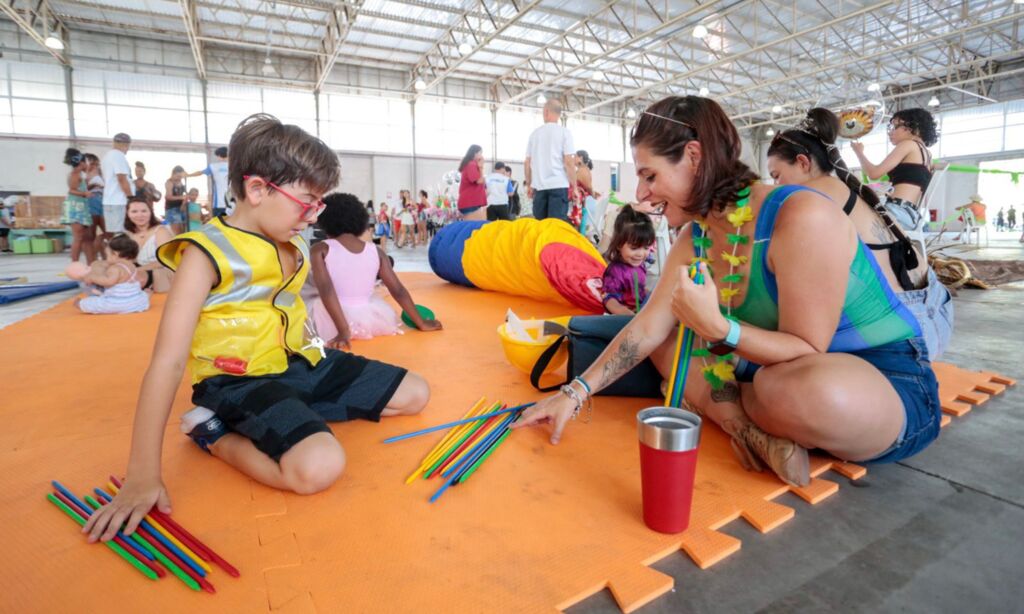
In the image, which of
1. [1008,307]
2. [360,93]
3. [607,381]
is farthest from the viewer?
[360,93]

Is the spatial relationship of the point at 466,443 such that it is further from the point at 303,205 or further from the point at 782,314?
the point at 782,314

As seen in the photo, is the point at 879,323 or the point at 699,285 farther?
the point at 879,323

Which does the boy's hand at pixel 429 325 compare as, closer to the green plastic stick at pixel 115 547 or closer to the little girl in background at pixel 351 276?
the little girl in background at pixel 351 276

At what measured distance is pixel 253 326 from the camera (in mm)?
1395

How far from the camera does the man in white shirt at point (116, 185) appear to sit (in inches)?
195

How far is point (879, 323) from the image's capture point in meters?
1.29

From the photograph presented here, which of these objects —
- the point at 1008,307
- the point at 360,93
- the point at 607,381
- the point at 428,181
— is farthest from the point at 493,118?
the point at 607,381

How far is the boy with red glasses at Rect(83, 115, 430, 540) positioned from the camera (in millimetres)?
1194

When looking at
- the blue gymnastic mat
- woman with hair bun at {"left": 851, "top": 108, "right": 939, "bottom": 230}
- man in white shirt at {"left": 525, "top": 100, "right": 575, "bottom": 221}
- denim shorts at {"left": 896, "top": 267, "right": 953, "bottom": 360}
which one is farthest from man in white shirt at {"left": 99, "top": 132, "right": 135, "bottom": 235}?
woman with hair bun at {"left": 851, "top": 108, "right": 939, "bottom": 230}

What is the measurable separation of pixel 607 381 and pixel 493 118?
16211mm

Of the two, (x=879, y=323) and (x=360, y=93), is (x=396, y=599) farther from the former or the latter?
(x=360, y=93)

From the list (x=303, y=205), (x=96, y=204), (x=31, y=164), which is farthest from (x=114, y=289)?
(x=31, y=164)

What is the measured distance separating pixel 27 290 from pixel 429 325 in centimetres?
364

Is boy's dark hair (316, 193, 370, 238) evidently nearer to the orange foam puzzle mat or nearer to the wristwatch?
the orange foam puzzle mat
